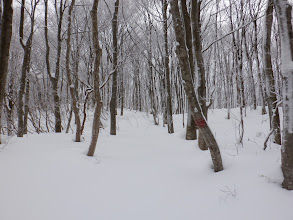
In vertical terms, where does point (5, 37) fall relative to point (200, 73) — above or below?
above

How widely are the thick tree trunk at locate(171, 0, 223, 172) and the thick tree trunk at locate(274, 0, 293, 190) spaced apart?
854mm

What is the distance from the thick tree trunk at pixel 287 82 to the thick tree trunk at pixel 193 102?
85cm

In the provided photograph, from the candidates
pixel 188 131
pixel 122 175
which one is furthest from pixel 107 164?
pixel 188 131

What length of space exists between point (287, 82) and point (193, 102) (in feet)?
3.86

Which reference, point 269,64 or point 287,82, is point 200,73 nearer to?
point 269,64

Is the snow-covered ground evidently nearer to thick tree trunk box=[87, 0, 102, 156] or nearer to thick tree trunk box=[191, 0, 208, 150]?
thick tree trunk box=[87, 0, 102, 156]

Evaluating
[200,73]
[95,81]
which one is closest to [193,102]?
[200,73]

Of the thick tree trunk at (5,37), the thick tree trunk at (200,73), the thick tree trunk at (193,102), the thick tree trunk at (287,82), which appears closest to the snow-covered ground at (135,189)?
the thick tree trunk at (287,82)

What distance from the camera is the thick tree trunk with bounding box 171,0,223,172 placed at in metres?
2.72

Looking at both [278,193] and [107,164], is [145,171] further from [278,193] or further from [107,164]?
Result: [278,193]

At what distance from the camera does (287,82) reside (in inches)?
80.7

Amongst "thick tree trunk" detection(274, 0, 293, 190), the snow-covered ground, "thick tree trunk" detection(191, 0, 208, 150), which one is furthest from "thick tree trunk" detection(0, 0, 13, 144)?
"thick tree trunk" detection(274, 0, 293, 190)

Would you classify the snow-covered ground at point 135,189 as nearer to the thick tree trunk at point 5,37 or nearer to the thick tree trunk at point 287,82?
the thick tree trunk at point 287,82

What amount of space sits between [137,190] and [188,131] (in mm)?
3673
